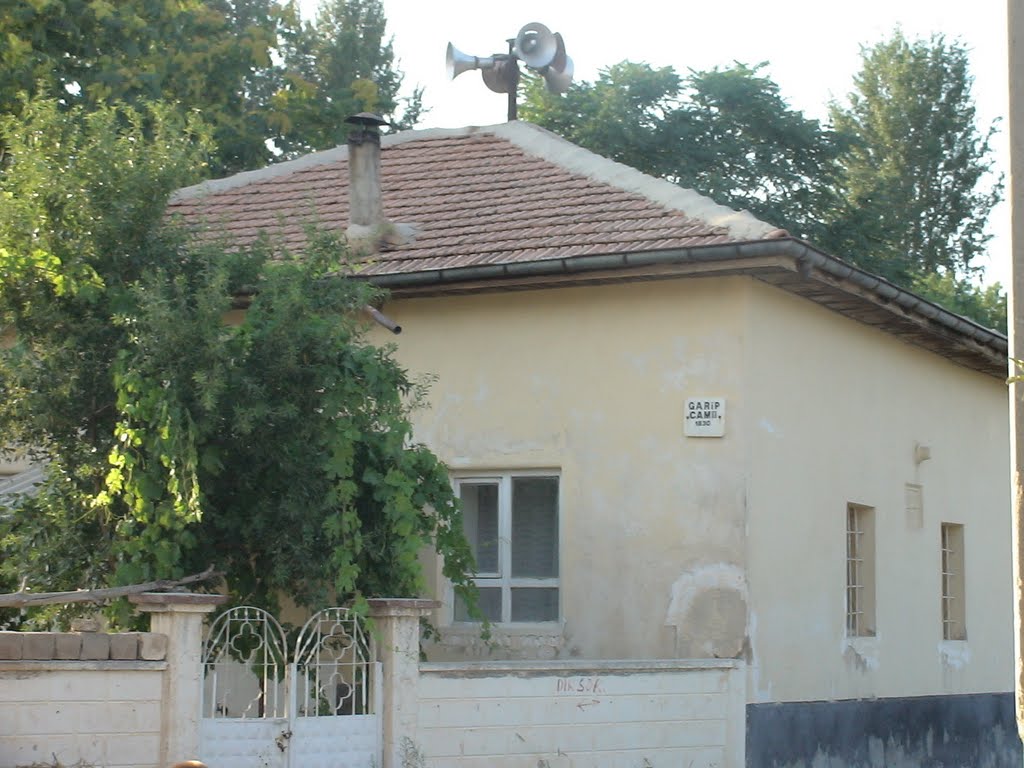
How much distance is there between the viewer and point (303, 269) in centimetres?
1123

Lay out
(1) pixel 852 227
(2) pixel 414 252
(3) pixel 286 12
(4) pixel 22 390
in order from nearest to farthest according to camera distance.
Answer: (4) pixel 22 390 < (2) pixel 414 252 < (3) pixel 286 12 < (1) pixel 852 227

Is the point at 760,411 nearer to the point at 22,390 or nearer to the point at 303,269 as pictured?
the point at 303,269

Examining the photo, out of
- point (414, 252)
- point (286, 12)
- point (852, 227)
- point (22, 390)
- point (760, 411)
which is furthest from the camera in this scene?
point (852, 227)

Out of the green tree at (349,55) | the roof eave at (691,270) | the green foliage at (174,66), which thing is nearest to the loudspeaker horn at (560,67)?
the green foliage at (174,66)

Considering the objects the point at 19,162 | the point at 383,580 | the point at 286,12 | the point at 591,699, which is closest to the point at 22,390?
the point at 19,162

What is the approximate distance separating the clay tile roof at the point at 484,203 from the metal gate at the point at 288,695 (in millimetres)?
2924

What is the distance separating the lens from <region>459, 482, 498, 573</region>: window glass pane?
13.6 metres

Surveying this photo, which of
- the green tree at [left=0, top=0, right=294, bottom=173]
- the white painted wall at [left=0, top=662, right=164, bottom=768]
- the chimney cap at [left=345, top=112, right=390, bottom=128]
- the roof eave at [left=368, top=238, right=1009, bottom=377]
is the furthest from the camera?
the green tree at [left=0, top=0, right=294, bottom=173]

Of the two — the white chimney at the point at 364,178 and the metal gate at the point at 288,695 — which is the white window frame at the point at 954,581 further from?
the metal gate at the point at 288,695

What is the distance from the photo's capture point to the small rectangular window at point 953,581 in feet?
54.2

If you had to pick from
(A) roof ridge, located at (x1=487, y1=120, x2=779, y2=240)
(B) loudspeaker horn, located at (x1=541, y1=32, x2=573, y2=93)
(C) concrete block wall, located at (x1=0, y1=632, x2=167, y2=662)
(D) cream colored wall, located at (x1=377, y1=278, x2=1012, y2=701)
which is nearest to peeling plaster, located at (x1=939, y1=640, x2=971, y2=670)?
(D) cream colored wall, located at (x1=377, y1=278, x2=1012, y2=701)

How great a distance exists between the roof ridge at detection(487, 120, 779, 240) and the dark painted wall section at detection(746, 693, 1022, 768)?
3579mm

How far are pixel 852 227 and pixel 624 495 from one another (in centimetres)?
1830

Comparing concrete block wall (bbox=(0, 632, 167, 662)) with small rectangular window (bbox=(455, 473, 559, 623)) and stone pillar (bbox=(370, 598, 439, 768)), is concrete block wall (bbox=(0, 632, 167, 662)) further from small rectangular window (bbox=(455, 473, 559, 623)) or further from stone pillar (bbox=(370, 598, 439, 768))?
small rectangular window (bbox=(455, 473, 559, 623))
